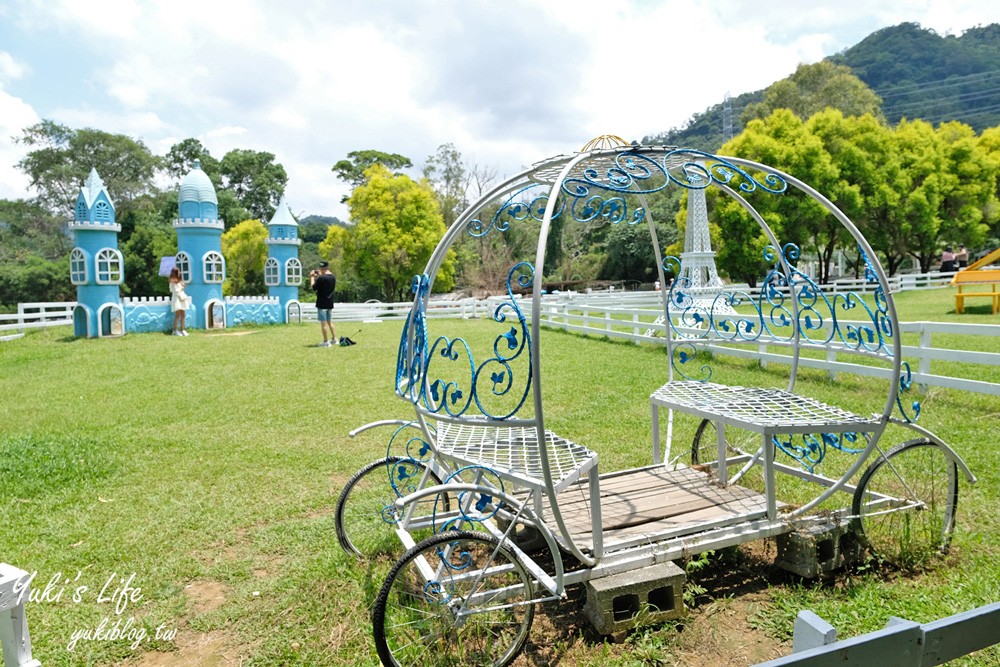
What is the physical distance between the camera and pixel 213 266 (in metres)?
18.9

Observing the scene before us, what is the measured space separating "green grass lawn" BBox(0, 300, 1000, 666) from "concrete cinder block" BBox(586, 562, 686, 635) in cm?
9

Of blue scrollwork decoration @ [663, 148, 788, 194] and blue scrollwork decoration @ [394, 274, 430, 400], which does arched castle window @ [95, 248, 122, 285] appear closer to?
blue scrollwork decoration @ [394, 274, 430, 400]

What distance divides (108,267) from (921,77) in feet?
405

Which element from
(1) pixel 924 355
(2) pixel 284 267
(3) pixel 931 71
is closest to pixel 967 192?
(1) pixel 924 355

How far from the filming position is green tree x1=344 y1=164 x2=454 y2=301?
28.5m

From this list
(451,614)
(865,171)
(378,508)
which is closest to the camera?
(451,614)

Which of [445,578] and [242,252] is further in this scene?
[242,252]

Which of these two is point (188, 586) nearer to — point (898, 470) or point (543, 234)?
point (543, 234)

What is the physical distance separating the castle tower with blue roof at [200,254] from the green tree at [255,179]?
25926 millimetres

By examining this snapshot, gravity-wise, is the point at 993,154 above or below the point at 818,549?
above

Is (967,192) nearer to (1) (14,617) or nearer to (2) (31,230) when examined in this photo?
(1) (14,617)

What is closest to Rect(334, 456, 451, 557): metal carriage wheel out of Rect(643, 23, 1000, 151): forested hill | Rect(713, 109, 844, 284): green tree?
Rect(713, 109, 844, 284): green tree

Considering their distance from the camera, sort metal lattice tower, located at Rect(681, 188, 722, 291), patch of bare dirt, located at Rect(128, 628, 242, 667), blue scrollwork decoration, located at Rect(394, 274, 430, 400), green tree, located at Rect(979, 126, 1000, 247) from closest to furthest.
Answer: patch of bare dirt, located at Rect(128, 628, 242, 667), blue scrollwork decoration, located at Rect(394, 274, 430, 400), metal lattice tower, located at Rect(681, 188, 722, 291), green tree, located at Rect(979, 126, 1000, 247)

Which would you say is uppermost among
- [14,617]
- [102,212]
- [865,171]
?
[865,171]
